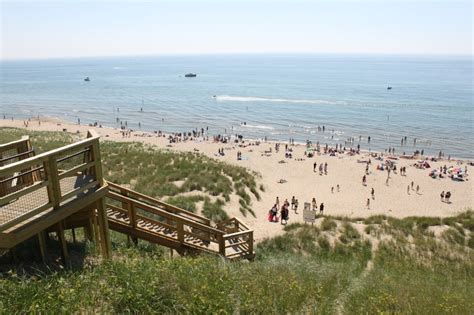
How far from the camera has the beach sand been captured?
2453 cm

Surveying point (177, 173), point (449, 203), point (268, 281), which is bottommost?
point (449, 203)

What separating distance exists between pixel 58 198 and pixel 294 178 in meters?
29.3

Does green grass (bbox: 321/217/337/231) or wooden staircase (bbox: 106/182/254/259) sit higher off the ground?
wooden staircase (bbox: 106/182/254/259)

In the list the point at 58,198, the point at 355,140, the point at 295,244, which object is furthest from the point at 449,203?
the point at 58,198

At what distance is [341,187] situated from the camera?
31781mm

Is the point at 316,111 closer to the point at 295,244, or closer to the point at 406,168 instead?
the point at 406,168

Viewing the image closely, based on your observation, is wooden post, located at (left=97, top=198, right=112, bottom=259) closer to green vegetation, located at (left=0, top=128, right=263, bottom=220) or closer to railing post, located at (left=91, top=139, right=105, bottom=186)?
railing post, located at (left=91, top=139, right=105, bottom=186)

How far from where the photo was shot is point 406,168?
39.2m

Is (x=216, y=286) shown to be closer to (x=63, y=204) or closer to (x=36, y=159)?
(x=63, y=204)

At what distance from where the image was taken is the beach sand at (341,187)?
24531mm

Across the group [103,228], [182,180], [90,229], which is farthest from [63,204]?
[182,180]

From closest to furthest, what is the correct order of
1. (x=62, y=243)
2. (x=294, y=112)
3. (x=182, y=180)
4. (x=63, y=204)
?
(x=63, y=204), (x=62, y=243), (x=182, y=180), (x=294, y=112)

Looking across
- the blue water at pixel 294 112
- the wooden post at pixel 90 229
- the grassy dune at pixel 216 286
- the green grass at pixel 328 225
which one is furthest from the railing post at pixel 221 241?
the blue water at pixel 294 112

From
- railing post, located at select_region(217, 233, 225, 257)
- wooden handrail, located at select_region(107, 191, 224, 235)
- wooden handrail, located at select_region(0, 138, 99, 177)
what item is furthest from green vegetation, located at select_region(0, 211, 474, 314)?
railing post, located at select_region(217, 233, 225, 257)
